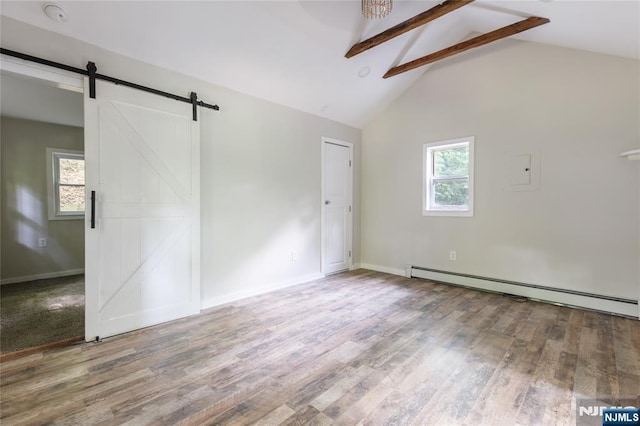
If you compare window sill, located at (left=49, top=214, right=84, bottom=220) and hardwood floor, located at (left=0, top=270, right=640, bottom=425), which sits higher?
window sill, located at (left=49, top=214, right=84, bottom=220)

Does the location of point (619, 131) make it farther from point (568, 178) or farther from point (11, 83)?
point (11, 83)

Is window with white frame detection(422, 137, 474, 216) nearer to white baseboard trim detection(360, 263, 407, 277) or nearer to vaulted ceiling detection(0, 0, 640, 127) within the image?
white baseboard trim detection(360, 263, 407, 277)

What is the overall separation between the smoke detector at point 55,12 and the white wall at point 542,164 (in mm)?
4138

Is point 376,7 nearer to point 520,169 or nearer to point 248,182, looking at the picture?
point 248,182

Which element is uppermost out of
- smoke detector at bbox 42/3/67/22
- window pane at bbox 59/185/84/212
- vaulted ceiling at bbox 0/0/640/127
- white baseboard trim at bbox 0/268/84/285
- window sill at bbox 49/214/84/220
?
vaulted ceiling at bbox 0/0/640/127

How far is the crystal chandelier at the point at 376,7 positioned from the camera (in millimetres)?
2436

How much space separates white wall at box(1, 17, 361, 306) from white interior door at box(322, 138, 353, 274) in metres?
0.18

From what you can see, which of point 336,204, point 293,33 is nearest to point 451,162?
point 336,204

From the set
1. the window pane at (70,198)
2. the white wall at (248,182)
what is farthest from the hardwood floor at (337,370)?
the window pane at (70,198)

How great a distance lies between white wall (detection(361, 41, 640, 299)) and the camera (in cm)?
306

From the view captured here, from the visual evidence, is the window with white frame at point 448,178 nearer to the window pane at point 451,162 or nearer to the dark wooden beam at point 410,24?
the window pane at point 451,162

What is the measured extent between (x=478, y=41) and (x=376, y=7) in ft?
5.33

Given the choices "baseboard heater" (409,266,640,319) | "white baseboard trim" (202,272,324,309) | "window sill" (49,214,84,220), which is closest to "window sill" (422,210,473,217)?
"baseboard heater" (409,266,640,319)

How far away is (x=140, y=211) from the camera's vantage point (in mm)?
2713
